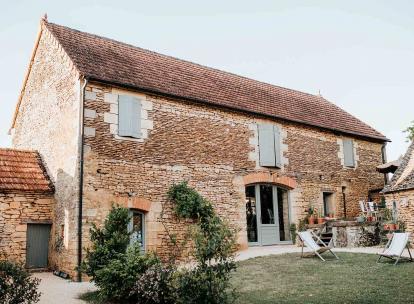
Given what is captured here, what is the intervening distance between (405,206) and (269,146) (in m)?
4.96

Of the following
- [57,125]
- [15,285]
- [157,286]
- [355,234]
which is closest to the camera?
[15,285]

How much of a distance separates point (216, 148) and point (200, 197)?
6.41ft

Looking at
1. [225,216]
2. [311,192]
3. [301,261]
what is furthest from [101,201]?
[311,192]

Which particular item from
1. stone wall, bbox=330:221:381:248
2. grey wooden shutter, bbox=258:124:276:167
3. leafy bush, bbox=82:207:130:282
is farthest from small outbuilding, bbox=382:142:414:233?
leafy bush, bbox=82:207:130:282

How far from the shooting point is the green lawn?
641cm

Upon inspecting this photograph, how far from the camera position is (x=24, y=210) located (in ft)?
35.8

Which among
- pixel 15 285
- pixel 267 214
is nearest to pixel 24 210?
pixel 15 285

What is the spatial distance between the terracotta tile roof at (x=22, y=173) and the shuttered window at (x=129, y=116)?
110 inches

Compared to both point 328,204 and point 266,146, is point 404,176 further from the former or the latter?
point 266,146

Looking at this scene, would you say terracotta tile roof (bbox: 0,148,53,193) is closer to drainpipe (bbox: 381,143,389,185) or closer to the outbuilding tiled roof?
the outbuilding tiled roof

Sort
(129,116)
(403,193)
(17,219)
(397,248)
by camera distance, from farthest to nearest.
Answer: (403,193) → (129,116) → (17,219) → (397,248)

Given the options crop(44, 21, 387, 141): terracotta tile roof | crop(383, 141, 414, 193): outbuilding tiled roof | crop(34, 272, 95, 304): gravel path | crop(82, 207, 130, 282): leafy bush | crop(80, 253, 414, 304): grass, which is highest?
crop(44, 21, 387, 141): terracotta tile roof

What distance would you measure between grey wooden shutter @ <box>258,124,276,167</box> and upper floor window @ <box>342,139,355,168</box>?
168 inches

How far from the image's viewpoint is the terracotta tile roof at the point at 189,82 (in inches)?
473
